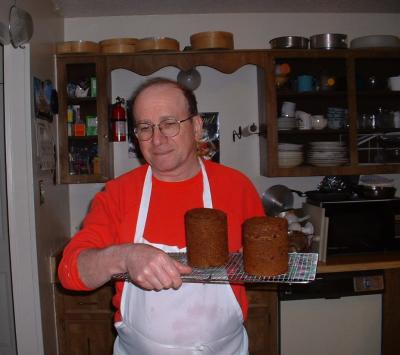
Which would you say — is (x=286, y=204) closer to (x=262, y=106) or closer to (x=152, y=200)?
(x=262, y=106)

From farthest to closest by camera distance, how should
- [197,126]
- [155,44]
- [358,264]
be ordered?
[155,44] → [358,264] → [197,126]

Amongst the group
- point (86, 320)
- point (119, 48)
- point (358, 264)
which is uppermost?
point (119, 48)

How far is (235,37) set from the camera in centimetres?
327

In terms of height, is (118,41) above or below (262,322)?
above

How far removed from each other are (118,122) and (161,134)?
6.12ft

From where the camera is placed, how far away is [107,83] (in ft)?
9.52

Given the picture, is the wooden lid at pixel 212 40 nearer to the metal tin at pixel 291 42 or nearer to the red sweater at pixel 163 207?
the metal tin at pixel 291 42

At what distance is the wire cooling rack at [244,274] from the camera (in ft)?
3.33

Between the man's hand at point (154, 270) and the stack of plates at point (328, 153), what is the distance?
89.5 inches

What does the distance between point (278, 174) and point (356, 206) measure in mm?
612

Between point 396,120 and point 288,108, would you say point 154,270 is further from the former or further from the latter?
point 396,120

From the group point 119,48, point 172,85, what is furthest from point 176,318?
point 119,48

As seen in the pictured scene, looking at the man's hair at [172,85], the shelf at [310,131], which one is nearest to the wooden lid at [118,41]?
the shelf at [310,131]

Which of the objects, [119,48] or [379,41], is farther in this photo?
[379,41]
